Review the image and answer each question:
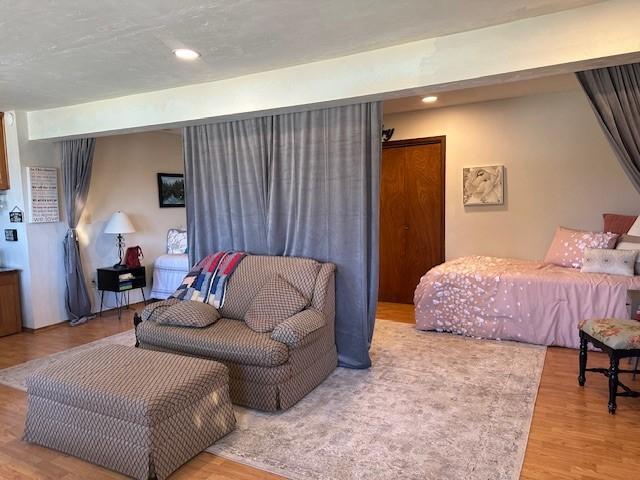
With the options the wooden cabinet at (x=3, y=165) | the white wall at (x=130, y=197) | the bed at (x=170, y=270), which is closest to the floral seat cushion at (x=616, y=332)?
the bed at (x=170, y=270)

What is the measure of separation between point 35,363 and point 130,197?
2.62 m

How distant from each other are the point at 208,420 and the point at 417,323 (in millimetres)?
2682

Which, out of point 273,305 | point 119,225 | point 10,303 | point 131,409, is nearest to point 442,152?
point 273,305

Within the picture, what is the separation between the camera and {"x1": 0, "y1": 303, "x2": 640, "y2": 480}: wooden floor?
2236 millimetres

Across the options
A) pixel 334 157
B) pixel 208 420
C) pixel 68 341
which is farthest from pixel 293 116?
pixel 68 341

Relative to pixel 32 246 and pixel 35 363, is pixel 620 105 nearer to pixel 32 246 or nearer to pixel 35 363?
pixel 35 363

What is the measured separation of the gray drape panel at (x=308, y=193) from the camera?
3.51m

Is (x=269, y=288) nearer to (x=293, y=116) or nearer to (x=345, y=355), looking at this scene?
(x=345, y=355)

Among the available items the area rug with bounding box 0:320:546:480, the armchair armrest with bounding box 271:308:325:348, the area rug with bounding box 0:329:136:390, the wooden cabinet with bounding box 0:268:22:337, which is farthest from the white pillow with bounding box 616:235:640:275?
the wooden cabinet with bounding box 0:268:22:337

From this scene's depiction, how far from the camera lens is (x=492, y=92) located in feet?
15.8

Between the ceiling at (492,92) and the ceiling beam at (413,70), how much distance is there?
1348 mm

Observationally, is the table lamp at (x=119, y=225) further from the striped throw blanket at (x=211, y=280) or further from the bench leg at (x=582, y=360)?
the bench leg at (x=582, y=360)

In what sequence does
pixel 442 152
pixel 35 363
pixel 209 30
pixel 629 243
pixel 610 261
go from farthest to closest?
pixel 442 152 → pixel 629 243 → pixel 610 261 → pixel 35 363 → pixel 209 30

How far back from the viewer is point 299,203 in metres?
3.72
